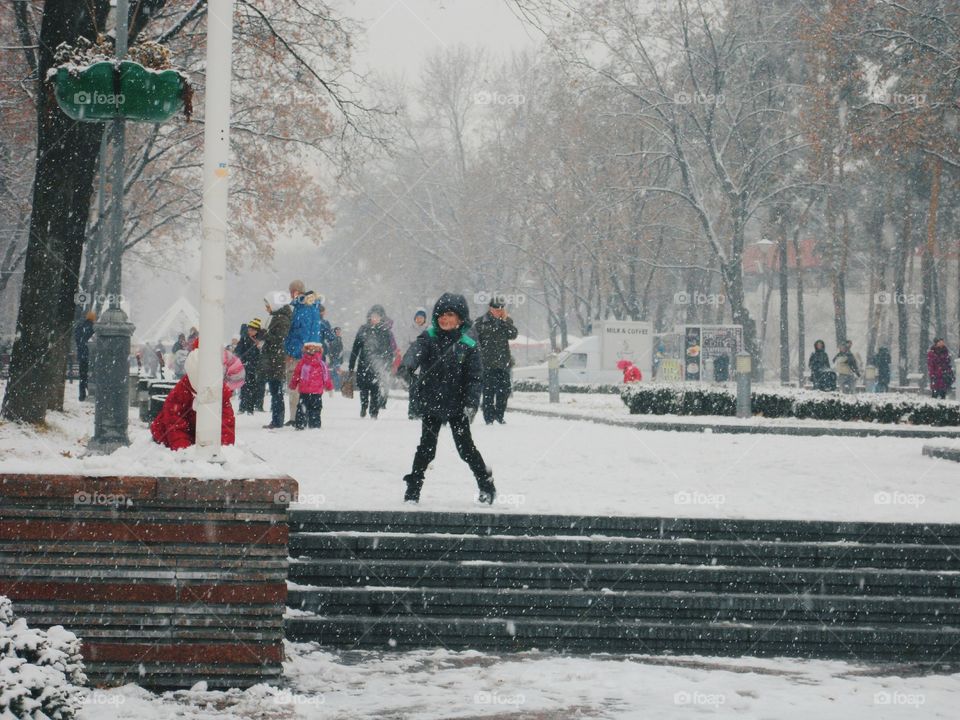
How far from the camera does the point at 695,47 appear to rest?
131ft

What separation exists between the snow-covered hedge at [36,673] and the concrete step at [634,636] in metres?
2.48

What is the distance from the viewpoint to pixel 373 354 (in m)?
18.9

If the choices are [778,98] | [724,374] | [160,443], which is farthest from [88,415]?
[778,98]

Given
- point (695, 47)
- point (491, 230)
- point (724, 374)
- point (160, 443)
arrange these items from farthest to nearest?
point (491, 230)
point (695, 47)
point (724, 374)
point (160, 443)

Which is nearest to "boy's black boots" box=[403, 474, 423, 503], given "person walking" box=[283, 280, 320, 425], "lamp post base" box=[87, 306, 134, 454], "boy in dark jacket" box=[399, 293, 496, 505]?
"boy in dark jacket" box=[399, 293, 496, 505]

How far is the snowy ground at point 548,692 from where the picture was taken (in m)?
5.74

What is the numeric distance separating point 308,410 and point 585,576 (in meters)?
9.75

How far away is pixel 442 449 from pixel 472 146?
4683cm

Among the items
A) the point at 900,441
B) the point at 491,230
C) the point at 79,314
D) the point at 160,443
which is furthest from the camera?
the point at 491,230

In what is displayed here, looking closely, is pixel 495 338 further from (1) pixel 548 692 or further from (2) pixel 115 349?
(1) pixel 548 692

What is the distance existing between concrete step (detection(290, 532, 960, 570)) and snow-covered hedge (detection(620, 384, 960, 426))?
47.2 ft

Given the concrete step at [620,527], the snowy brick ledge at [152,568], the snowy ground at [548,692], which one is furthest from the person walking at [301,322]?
the snowy brick ledge at [152,568]

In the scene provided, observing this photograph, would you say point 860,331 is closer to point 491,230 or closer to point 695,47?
point 491,230

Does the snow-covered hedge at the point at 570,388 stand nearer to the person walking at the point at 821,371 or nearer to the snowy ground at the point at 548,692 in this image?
the person walking at the point at 821,371
